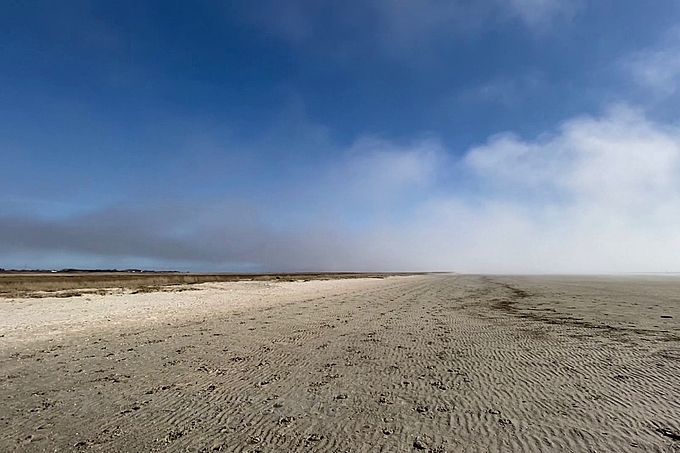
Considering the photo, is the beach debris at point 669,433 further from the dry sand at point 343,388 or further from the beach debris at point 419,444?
Answer: the beach debris at point 419,444

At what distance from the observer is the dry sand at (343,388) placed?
5.36m

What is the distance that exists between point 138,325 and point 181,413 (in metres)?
12.2

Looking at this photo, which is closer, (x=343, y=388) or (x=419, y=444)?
(x=419, y=444)

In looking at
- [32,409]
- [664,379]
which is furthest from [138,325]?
[664,379]

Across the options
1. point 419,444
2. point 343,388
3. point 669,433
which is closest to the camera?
point 419,444

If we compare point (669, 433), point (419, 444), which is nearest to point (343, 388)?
point (419, 444)

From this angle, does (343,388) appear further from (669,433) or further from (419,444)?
(669,433)

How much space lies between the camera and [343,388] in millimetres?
7633

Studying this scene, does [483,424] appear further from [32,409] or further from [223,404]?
[32,409]

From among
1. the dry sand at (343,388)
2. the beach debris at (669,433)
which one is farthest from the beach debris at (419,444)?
the beach debris at (669,433)

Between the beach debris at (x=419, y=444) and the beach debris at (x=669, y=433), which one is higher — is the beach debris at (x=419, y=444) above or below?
above

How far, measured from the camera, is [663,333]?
13781 mm

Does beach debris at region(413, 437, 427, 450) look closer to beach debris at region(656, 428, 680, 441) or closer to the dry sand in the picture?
the dry sand

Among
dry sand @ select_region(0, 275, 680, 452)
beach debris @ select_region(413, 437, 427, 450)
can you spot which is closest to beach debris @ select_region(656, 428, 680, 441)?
dry sand @ select_region(0, 275, 680, 452)
